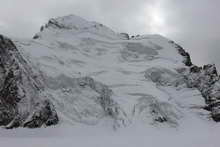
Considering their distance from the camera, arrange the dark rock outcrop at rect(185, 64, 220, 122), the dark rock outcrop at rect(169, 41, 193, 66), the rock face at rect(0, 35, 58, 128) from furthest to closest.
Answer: the dark rock outcrop at rect(169, 41, 193, 66)
the dark rock outcrop at rect(185, 64, 220, 122)
the rock face at rect(0, 35, 58, 128)

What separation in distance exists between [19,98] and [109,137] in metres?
10.3

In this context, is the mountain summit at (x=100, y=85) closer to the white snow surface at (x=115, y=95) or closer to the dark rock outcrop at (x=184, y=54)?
the white snow surface at (x=115, y=95)

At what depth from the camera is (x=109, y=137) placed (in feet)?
119

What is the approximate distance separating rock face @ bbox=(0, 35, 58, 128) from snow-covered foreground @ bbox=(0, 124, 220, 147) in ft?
4.09

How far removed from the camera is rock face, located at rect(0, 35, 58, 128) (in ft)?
120

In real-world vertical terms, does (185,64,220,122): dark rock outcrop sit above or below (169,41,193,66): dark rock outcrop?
below

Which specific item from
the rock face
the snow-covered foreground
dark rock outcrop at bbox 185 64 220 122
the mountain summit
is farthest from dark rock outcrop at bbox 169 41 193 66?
the rock face

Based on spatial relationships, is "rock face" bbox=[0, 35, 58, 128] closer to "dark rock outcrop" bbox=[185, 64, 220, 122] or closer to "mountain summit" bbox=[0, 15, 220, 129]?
"mountain summit" bbox=[0, 15, 220, 129]

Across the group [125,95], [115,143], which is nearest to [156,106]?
[125,95]

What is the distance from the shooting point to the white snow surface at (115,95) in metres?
35.0

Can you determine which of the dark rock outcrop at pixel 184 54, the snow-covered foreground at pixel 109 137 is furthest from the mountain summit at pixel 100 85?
the snow-covered foreground at pixel 109 137

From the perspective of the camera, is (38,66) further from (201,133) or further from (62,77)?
(201,133)

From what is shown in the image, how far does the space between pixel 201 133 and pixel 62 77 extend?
18.3 metres

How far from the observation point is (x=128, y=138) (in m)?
35.6
